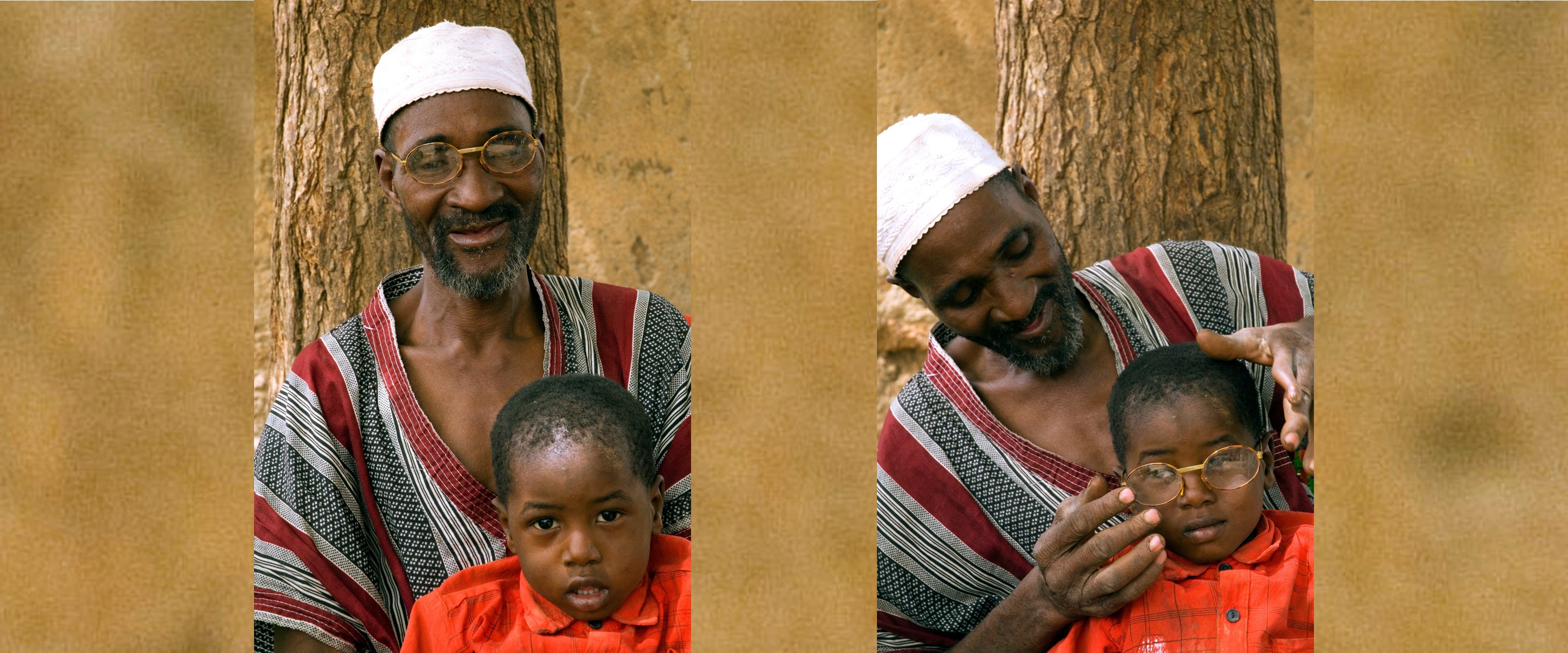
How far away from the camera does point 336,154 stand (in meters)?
3.55

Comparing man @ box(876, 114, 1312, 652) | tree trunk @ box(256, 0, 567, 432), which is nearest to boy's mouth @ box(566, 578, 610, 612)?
man @ box(876, 114, 1312, 652)

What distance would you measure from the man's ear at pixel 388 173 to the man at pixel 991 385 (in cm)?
85

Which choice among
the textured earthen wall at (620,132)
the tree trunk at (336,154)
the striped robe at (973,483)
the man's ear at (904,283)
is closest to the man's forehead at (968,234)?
the man's ear at (904,283)

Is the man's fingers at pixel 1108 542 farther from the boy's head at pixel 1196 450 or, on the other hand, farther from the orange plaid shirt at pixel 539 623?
the orange plaid shirt at pixel 539 623

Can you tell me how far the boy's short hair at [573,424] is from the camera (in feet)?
7.56

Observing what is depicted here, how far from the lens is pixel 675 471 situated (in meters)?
2.54

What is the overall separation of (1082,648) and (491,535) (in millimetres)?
1014

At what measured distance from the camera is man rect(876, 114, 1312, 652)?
2.55m

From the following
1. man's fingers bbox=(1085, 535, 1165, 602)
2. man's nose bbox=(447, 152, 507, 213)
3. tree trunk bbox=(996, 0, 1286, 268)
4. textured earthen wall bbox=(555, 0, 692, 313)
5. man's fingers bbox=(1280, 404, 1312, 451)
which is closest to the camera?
man's fingers bbox=(1280, 404, 1312, 451)

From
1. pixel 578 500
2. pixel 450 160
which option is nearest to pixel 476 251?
pixel 450 160

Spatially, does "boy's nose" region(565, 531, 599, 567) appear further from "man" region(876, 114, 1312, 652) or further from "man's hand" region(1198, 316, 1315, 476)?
"man's hand" region(1198, 316, 1315, 476)

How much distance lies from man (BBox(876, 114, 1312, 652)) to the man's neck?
0.67m

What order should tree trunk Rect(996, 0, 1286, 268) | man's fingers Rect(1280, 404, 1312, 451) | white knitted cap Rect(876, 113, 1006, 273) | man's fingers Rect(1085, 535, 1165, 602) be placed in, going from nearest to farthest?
1. man's fingers Rect(1280, 404, 1312, 451)
2. man's fingers Rect(1085, 535, 1165, 602)
3. white knitted cap Rect(876, 113, 1006, 273)
4. tree trunk Rect(996, 0, 1286, 268)

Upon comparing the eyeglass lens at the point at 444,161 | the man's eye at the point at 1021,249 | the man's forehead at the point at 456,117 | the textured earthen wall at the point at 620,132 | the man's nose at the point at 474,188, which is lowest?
the man's eye at the point at 1021,249
